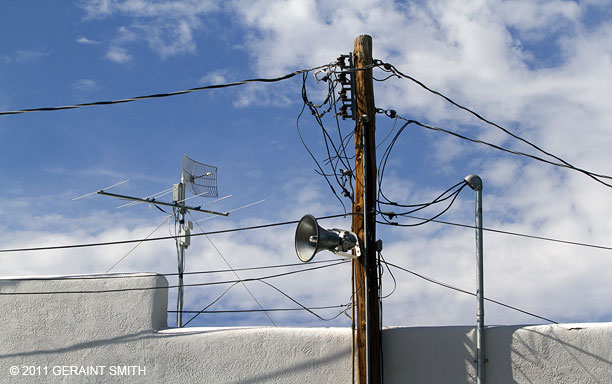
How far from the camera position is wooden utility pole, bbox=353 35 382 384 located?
8.82m

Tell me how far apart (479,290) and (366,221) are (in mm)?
1687

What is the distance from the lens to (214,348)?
9.56m

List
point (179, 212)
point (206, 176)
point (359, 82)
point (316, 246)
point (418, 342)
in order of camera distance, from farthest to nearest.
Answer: point (206, 176) → point (179, 212) → point (359, 82) → point (418, 342) → point (316, 246)

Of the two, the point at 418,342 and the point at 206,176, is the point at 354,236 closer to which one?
the point at 418,342

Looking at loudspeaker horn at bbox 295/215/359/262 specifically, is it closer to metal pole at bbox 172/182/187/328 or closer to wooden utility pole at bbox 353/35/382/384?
wooden utility pole at bbox 353/35/382/384

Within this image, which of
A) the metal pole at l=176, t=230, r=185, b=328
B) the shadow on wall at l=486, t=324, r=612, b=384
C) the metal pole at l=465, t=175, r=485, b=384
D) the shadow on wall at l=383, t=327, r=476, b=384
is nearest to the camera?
the shadow on wall at l=486, t=324, r=612, b=384

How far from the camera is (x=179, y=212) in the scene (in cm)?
1400

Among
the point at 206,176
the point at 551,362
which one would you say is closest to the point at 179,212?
the point at 206,176

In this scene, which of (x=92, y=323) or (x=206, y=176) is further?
(x=206, y=176)

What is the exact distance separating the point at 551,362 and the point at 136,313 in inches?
220

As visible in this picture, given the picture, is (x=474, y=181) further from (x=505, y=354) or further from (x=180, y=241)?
(x=180, y=241)

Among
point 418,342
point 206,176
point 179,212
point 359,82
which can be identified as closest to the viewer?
point 418,342

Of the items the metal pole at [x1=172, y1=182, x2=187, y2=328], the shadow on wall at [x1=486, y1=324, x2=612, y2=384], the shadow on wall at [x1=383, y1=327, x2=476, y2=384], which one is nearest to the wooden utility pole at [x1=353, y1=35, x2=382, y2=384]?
the shadow on wall at [x1=383, y1=327, x2=476, y2=384]

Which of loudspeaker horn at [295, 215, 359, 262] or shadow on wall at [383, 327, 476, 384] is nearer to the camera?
loudspeaker horn at [295, 215, 359, 262]
